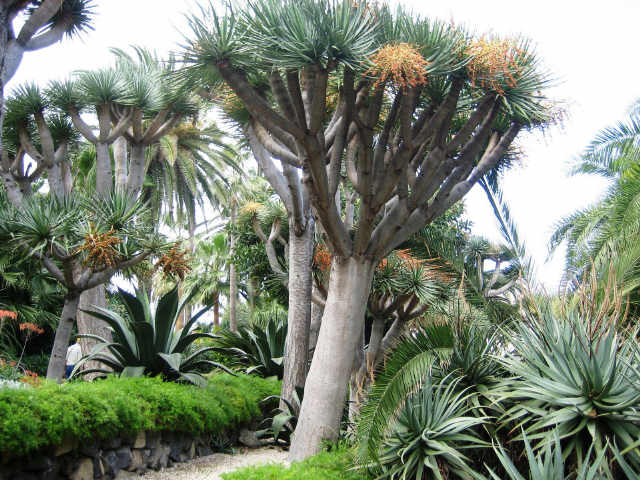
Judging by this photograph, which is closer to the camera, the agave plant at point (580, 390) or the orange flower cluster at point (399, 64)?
the agave plant at point (580, 390)

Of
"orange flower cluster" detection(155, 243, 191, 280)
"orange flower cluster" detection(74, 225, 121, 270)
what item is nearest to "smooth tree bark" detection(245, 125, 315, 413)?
"orange flower cluster" detection(155, 243, 191, 280)

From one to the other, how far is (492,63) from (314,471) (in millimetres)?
4260

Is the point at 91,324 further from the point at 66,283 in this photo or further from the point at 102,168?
the point at 102,168

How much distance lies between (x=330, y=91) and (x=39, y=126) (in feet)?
16.6

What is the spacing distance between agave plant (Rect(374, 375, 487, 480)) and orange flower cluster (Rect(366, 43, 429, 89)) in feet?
9.09

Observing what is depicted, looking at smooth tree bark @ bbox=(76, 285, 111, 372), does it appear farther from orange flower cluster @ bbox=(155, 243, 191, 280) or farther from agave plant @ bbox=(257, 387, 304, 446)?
agave plant @ bbox=(257, 387, 304, 446)

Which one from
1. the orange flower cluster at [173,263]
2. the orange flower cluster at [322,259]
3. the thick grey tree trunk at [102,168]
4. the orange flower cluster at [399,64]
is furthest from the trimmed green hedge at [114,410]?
the orange flower cluster at [399,64]

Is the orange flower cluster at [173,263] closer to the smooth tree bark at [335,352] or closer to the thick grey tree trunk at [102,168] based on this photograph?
the smooth tree bark at [335,352]

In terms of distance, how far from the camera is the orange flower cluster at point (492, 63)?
5680mm

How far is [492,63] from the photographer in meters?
5.66

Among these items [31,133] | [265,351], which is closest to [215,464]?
[265,351]

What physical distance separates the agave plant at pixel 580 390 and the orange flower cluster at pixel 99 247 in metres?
4.63

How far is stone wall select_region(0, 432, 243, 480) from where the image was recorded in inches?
185

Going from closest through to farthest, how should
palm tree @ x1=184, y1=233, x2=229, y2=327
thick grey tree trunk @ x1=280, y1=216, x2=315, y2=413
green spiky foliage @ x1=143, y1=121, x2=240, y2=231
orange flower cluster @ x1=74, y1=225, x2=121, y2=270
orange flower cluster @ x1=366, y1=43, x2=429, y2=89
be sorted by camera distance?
orange flower cluster @ x1=366, y1=43, x2=429, y2=89 → orange flower cluster @ x1=74, y1=225, x2=121, y2=270 → thick grey tree trunk @ x1=280, y1=216, x2=315, y2=413 → green spiky foliage @ x1=143, y1=121, x2=240, y2=231 → palm tree @ x1=184, y1=233, x2=229, y2=327
